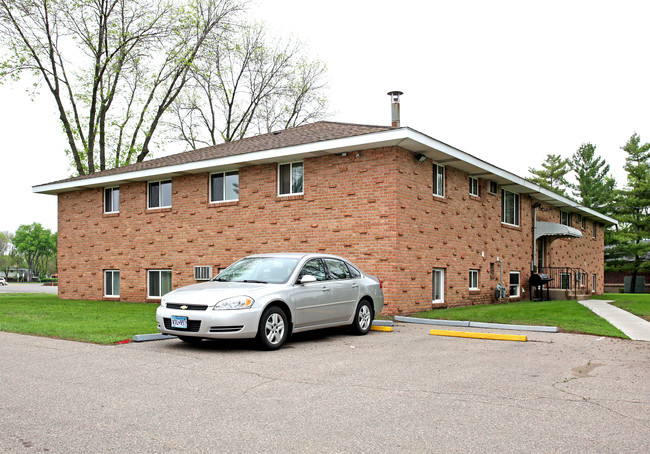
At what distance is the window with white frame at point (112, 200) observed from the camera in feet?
70.5

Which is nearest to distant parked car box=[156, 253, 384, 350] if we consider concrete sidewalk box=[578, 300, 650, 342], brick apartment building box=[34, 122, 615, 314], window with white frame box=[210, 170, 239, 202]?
brick apartment building box=[34, 122, 615, 314]

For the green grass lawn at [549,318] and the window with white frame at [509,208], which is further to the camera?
the window with white frame at [509,208]

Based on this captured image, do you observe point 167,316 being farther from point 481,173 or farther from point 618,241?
point 618,241

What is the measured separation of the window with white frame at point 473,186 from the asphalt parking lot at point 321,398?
9.94m

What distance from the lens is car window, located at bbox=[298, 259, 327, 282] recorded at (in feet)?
33.3

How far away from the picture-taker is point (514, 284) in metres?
22.2

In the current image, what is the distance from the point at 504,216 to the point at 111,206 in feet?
46.6

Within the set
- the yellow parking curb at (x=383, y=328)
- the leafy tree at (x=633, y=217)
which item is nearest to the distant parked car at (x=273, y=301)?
the yellow parking curb at (x=383, y=328)

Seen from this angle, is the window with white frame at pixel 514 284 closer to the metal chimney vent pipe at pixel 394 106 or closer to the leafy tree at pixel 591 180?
the metal chimney vent pipe at pixel 394 106

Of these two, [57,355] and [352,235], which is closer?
[57,355]

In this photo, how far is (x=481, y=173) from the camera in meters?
18.9

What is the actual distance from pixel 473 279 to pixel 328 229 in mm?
5902

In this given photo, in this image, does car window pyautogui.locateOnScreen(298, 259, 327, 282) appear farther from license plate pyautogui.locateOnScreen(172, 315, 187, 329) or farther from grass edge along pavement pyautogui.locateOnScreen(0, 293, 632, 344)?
grass edge along pavement pyautogui.locateOnScreen(0, 293, 632, 344)

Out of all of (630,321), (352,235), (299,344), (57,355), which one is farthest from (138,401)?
(630,321)
